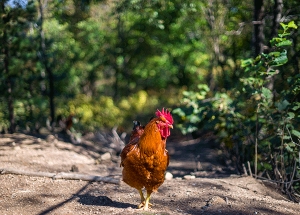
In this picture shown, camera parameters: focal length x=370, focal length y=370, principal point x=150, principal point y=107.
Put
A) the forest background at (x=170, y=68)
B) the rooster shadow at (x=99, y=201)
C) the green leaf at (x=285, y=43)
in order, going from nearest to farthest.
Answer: the rooster shadow at (x=99, y=201), the green leaf at (x=285, y=43), the forest background at (x=170, y=68)

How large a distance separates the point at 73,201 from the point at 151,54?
43.1 feet

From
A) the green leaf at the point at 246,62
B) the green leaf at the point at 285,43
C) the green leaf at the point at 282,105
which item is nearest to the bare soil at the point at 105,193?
the green leaf at the point at 282,105

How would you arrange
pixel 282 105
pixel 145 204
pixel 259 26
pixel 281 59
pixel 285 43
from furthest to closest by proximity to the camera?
pixel 259 26 < pixel 282 105 < pixel 281 59 < pixel 285 43 < pixel 145 204

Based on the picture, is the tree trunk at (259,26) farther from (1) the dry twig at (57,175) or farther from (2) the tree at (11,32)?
(2) the tree at (11,32)

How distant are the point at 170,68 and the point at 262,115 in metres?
10.6

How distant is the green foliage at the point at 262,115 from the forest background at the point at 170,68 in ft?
0.06

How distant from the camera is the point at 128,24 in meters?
16.4

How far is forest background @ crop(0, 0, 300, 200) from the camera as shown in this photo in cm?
525

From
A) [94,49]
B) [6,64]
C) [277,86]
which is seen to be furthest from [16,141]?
[94,49]

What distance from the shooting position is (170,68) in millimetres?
15750

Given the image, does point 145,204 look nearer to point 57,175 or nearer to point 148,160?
point 148,160

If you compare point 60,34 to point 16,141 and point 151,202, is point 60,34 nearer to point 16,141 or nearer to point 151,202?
point 16,141

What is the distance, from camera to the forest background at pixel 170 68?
5.25m

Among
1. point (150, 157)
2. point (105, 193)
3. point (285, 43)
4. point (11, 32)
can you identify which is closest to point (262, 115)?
point (285, 43)
